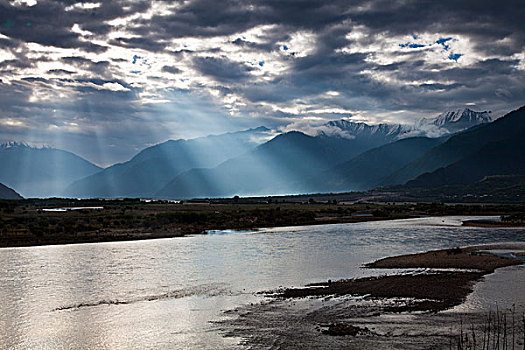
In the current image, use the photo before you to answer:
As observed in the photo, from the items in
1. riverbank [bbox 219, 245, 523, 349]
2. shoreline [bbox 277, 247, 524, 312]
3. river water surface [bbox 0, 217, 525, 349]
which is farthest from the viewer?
shoreline [bbox 277, 247, 524, 312]

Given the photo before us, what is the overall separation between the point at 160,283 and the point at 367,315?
17.0m

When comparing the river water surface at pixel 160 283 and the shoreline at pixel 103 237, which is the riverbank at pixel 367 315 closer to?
the river water surface at pixel 160 283

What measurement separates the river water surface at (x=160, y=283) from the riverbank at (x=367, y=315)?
5.33 feet

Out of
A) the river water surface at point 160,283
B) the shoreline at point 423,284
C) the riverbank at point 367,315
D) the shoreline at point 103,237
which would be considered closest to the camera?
the riverbank at point 367,315

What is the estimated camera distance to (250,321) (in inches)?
1041

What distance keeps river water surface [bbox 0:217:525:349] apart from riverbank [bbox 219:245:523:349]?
5.33 ft

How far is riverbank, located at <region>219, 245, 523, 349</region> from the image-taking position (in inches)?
895

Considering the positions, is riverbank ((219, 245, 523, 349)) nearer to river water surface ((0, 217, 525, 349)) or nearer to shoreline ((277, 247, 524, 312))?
shoreline ((277, 247, 524, 312))

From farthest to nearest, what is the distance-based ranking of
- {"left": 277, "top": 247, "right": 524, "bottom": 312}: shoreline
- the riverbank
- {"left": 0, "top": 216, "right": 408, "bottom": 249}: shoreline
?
{"left": 0, "top": 216, "right": 408, "bottom": 249}: shoreline → {"left": 277, "top": 247, "right": 524, "bottom": 312}: shoreline → the riverbank

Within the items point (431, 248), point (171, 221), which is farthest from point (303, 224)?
point (431, 248)

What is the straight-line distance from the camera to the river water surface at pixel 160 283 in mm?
24891

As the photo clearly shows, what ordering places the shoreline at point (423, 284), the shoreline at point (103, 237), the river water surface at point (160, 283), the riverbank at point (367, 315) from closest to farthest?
1. the riverbank at point (367, 315)
2. the river water surface at point (160, 283)
3. the shoreline at point (423, 284)
4. the shoreline at point (103, 237)

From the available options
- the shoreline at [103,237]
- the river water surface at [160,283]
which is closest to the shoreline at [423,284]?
Answer: the river water surface at [160,283]

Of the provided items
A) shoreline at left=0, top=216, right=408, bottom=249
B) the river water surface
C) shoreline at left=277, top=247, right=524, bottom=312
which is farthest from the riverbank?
shoreline at left=0, top=216, right=408, bottom=249
